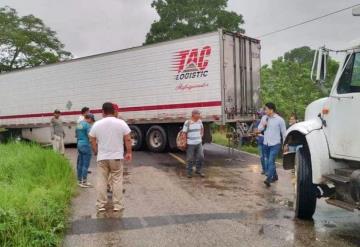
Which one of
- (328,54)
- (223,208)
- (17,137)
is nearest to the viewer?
(328,54)

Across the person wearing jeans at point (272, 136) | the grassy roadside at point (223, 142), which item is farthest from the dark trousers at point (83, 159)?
the grassy roadside at point (223, 142)

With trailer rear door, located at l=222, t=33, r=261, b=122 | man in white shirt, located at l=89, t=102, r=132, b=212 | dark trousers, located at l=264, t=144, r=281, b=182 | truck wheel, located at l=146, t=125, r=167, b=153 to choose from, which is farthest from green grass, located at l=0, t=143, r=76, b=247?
truck wheel, located at l=146, t=125, r=167, b=153

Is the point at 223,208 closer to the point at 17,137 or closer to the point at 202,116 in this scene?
the point at 202,116

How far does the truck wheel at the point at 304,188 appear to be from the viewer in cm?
702

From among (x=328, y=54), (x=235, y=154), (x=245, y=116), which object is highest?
(x=328, y=54)

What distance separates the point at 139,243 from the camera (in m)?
6.04

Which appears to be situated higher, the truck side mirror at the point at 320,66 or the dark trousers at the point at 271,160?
the truck side mirror at the point at 320,66

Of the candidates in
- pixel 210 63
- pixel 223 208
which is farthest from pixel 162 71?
pixel 223 208

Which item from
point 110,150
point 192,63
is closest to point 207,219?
point 110,150

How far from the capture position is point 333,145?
6.51 metres

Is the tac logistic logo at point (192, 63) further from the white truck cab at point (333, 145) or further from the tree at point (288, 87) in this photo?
the tree at point (288, 87)

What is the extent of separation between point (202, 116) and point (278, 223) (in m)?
9.46

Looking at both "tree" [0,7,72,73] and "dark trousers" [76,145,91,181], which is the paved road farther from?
A: "tree" [0,7,72,73]

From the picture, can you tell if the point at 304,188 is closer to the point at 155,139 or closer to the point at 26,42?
the point at 155,139
